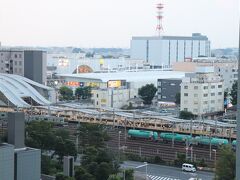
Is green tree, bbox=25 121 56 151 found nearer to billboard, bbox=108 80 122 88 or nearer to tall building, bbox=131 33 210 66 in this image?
billboard, bbox=108 80 122 88

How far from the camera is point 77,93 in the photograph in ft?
46.8

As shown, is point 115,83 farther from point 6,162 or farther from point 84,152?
point 6,162

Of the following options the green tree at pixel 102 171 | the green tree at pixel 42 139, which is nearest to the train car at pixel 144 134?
the green tree at pixel 42 139

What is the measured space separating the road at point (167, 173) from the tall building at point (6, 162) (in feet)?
7.43

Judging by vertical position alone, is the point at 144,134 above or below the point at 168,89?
below

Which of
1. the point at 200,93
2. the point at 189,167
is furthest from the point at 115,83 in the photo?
the point at 189,167

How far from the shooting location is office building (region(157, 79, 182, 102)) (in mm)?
13062

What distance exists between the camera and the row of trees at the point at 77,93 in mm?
14172

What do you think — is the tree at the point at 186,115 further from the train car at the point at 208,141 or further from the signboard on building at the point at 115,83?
the signboard on building at the point at 115,83

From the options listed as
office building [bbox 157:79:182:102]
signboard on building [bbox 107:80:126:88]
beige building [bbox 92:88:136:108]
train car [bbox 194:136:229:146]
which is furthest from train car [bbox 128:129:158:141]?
signboard on building [bbox 107:80:126:88]

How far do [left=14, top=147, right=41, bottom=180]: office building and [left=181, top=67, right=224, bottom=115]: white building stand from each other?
7500mm

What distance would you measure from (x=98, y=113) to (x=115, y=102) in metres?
2.99

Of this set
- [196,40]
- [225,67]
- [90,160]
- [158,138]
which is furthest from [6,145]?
[196,40]

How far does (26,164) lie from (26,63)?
883 centimetres
